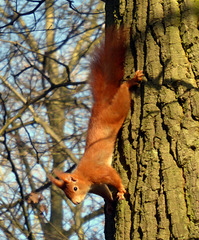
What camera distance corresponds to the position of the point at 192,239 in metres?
1.27

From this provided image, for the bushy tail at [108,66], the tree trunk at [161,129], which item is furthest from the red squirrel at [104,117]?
the tree trunk at [161,129]

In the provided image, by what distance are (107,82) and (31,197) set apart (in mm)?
2040

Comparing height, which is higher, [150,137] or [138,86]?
[138,86]

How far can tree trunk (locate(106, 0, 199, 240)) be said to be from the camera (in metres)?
1.36

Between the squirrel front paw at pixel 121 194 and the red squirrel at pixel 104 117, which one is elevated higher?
the red squirrel at pixel 104 117

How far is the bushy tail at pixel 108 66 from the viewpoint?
1.89m

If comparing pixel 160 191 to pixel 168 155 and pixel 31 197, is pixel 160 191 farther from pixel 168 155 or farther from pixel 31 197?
pixel 31 197

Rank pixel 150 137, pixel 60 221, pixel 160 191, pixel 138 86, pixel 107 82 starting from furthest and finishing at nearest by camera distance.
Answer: pixel 60 221 < pixel 107 82 < pixel 138 86 < pixel 150 137 < pixel 160 191

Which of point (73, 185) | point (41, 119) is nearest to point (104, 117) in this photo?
point (73, 185)

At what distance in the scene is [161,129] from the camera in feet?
4.94

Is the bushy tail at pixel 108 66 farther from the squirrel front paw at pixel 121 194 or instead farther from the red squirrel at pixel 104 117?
the squirrel front paw at pixel 121 194

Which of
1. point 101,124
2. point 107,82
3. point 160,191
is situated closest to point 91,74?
point 107,82

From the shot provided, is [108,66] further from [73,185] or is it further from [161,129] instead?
[73,185]

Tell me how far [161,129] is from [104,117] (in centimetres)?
73
